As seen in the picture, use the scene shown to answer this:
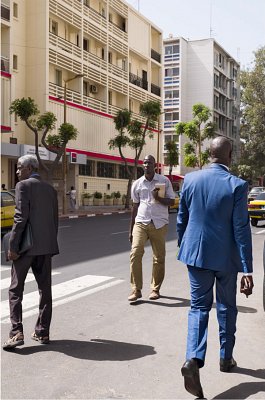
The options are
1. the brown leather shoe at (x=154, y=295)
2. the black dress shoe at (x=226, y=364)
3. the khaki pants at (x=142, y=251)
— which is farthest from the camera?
the brown leather shoe at (x=154, y=295)

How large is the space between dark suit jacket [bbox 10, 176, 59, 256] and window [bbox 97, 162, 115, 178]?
3504 centimetres

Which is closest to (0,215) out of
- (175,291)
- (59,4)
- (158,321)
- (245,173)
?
(175,291)

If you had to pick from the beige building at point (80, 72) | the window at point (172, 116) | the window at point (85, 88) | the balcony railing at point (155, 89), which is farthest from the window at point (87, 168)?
the window at point (172, 116)

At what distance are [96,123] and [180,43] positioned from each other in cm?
3773

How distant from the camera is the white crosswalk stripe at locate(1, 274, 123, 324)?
6.22 m

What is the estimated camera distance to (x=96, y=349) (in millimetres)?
4758

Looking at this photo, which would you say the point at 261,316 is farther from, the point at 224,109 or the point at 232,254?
the point at 224,109

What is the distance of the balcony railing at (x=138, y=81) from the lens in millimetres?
44594

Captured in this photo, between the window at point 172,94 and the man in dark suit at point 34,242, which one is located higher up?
the window at point 172,94

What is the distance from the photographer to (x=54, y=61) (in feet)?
109

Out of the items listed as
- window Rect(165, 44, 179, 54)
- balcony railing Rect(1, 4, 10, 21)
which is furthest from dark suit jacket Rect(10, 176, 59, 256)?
window Rect(165, 44, 179, 54)

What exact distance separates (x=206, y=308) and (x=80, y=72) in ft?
111

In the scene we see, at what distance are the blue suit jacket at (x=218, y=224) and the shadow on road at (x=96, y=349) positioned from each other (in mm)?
1153

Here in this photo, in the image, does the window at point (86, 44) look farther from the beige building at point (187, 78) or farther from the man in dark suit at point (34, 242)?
the man in dark suit at point (34, 242)
